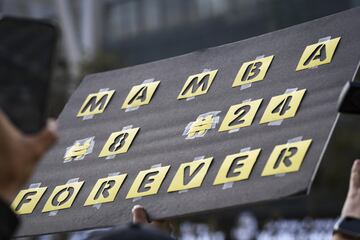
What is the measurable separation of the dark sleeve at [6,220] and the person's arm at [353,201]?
95 centimetres

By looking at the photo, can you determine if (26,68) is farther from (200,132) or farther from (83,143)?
(83,143)

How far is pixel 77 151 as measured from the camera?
11.6 ft

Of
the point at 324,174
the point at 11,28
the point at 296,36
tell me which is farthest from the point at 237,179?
the point at 324,174

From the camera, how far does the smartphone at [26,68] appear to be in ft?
6.68

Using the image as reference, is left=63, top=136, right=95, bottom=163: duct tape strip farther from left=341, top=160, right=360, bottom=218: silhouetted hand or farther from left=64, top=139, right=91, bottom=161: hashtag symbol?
left=341, top=160, right=360, bottom=218: silhouetted hand

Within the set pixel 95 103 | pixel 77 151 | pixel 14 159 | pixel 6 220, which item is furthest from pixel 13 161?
pixel 95 103

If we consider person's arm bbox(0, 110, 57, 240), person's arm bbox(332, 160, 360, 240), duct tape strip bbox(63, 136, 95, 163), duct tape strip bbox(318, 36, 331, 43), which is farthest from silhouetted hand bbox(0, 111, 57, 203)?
duct tape strip bbox(63, 136, 95, 163)

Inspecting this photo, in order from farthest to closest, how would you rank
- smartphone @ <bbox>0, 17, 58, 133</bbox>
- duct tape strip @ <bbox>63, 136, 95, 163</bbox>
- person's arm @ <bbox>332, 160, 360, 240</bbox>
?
duct tape strip @ <bbox>63, 136, 95, 163</bbox> < person's arm @ <bbox>332, 160, 360, 240</bbox> < smartphone @ <bbox>0, 17, 58, 133</bbox>

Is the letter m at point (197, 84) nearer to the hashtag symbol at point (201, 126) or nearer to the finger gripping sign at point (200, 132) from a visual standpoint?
the finger gripping sign at point (200, 132)

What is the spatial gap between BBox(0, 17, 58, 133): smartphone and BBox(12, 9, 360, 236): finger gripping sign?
0.85 m

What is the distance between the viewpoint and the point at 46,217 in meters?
3.34

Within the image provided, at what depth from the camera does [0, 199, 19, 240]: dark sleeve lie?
1.71m

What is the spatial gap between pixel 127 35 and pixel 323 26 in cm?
2602

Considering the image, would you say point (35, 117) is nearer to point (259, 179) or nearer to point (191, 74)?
point (259, 179)
